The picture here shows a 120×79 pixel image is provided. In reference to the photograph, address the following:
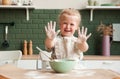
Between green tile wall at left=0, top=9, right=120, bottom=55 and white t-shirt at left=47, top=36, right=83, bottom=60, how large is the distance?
179 centimetres

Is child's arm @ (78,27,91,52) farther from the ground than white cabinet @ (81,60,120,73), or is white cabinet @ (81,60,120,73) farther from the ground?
child's arm @ (78,27,91,52)

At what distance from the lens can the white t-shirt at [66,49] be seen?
2090 mm

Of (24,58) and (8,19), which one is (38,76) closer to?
(24,58)

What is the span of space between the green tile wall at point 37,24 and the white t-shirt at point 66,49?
1.79m

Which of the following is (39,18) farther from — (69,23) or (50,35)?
(50,35)

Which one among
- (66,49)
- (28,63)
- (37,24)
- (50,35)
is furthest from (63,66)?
(37,24)

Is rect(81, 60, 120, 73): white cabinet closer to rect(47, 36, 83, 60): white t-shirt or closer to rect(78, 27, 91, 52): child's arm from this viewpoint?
rect(47, 36, 83, 60): white t-shirt

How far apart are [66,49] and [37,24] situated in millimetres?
1911

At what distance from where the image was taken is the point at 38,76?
1.52m

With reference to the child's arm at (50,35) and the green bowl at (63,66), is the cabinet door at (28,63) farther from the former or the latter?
the green bowl at (63,66)

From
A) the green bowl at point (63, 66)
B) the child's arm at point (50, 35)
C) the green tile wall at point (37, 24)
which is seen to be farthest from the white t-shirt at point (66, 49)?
the green tile wall at point (37, 24)

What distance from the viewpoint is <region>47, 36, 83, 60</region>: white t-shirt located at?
6.86ft

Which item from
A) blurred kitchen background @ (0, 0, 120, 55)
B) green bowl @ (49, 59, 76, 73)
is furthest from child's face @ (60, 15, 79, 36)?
blurred kitchen background @ (0, 0, 120, 55)

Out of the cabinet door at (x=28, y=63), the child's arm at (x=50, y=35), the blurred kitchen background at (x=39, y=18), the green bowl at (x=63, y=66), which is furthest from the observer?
the blurred kitchen background at (x=39, y=18)
